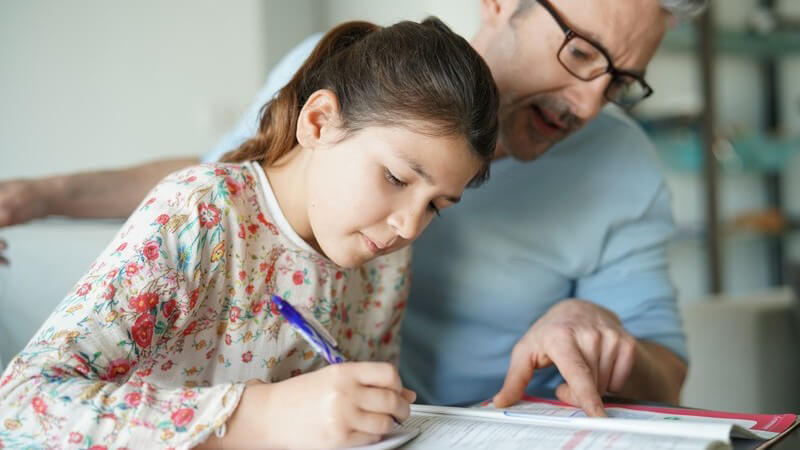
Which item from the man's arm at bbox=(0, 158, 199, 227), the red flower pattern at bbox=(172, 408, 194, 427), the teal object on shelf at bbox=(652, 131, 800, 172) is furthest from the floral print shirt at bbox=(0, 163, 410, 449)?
the teal object on shelf at bbox=(652, 131, 800, 172)

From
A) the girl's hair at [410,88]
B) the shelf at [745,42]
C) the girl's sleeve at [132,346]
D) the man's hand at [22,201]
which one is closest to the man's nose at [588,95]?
the girl's hair at [410,88]

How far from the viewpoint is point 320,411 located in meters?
0.64

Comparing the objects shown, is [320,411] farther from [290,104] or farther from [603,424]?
[290,104]

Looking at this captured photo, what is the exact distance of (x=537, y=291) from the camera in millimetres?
1301

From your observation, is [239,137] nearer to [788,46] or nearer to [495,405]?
[495,405]

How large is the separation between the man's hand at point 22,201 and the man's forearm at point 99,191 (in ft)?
0.04

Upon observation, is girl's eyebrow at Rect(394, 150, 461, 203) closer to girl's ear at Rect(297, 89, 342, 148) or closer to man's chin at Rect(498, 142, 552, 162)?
girl's ear at Rect(297, 89, 342, 148)

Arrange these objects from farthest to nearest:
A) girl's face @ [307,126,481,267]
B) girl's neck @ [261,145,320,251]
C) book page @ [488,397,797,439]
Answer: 1. girl's neck @ [261,145,320,251]
2. girl's face @ [307,126,481,267]
3. book page @ [488,397,797,439]

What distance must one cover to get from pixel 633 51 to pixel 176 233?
704 mm

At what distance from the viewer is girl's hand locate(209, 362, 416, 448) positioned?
64cm

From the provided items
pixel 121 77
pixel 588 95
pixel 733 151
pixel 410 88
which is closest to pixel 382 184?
pixel 410 88

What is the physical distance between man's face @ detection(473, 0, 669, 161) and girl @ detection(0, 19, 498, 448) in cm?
20

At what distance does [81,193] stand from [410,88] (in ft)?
2.02

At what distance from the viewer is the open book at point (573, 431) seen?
0.64 m
